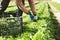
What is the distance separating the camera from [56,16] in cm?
919

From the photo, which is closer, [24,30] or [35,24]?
[24,30]

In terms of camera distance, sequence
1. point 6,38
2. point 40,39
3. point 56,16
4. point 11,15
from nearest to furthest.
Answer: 1. point 40,39
2. point 6,38
3. point 11,15
4. point 56,16

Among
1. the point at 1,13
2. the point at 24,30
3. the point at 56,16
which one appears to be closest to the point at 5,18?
the point at 1,13

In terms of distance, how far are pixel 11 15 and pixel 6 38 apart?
114 centimetres

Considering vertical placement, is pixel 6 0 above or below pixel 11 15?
above

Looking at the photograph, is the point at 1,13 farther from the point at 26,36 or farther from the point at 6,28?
the point at 26,36

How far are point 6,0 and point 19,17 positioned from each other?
543 millimetres

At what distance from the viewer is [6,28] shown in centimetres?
667

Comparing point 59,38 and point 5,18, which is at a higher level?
point 5,18

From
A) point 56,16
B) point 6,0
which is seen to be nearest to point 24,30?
point 6,0

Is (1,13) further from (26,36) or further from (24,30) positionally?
(26,36)

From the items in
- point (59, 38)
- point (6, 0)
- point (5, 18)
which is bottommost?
point (59, 38)

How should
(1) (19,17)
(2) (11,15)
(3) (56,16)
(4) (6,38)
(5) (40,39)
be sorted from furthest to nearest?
(3) (56,16), (2) (11,15), (1) (19,17), (4) (6,38), (5) (40,39)

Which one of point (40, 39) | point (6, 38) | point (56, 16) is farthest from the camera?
point (56, 16)
